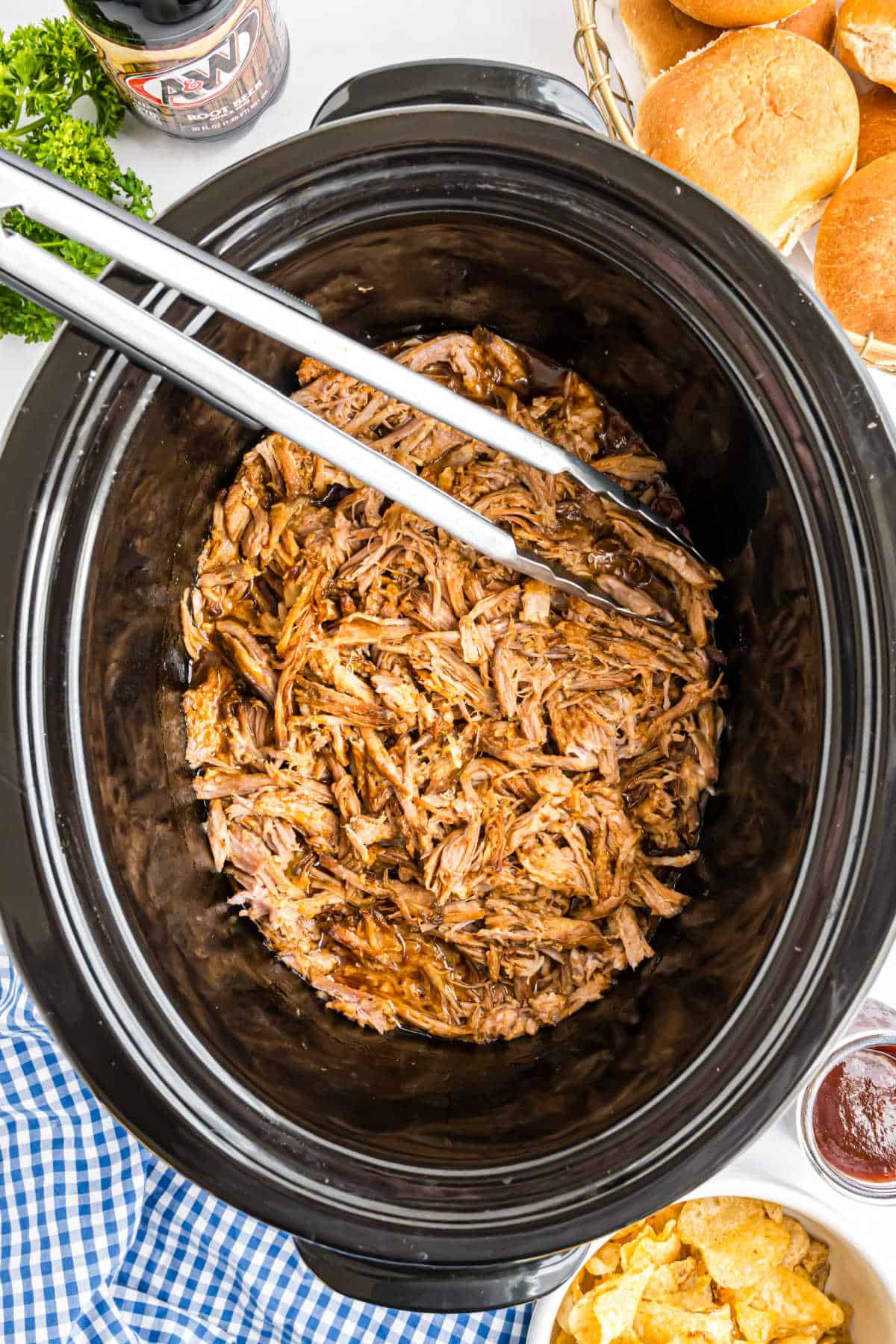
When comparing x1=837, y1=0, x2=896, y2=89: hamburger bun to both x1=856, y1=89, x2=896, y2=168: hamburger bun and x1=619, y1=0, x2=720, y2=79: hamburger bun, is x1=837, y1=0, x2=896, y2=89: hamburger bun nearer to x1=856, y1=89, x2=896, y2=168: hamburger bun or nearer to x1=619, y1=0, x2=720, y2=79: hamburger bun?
x1=856, y1=89, x2=896, y2=168: hamburger bun

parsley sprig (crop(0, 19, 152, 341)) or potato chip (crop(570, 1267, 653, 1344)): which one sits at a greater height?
parsley sprig (crop(0, 19, 152, 341))

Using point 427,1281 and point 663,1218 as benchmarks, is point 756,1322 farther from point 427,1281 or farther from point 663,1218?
point 427,1281

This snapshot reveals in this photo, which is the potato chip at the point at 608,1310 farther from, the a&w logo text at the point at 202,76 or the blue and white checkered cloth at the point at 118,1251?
the a&w logo text at the point at 202,76

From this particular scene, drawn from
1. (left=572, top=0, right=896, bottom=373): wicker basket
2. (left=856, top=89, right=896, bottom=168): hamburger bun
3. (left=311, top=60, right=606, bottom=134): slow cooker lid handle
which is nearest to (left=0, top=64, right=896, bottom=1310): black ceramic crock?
(left=311, top=60, right=606, bottom=134): slow cooker lid handle

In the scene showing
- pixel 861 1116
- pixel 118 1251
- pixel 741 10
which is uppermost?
pixel 741 10

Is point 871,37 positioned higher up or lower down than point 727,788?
higher up

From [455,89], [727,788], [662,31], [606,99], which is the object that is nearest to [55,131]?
[455,89]

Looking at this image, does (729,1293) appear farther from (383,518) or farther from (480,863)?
(383,518)
